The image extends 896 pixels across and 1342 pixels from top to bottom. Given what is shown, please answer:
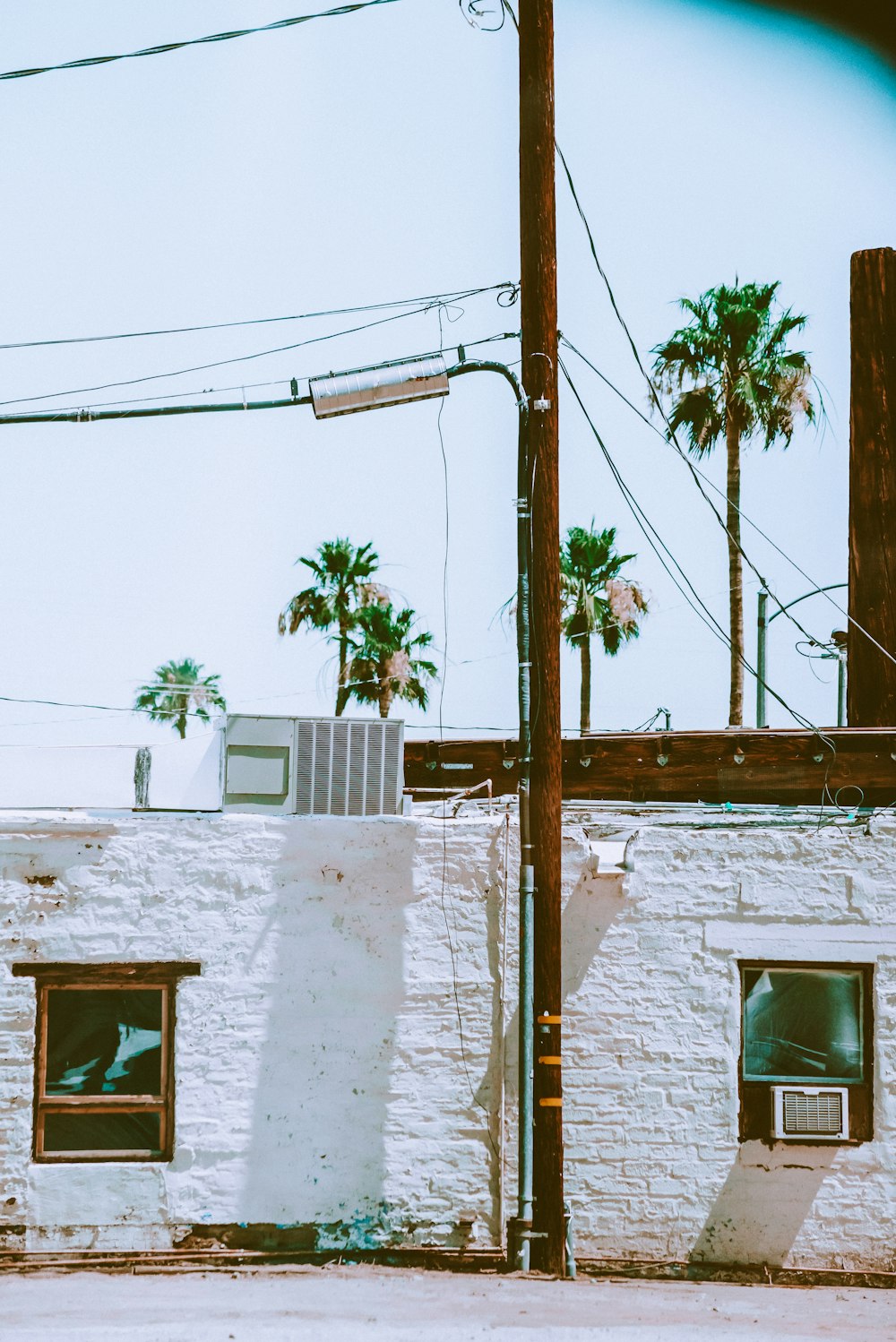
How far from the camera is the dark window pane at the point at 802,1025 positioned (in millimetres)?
10094

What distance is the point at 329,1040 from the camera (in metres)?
9.91

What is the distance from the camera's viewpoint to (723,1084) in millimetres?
9930

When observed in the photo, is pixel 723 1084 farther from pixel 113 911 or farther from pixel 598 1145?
pixel 113 911

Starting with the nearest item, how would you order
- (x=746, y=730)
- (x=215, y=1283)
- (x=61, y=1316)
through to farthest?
(x=61, y=1316) < (x=215, y=1283) < (x=746, y=730)

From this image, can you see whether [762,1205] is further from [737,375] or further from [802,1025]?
[737,375]

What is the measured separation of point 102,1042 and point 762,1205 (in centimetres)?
489

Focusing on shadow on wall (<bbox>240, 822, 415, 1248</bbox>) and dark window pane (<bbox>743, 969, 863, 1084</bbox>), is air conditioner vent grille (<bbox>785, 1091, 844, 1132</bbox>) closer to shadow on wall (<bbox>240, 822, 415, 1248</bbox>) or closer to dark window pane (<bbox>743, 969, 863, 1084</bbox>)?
dark window pane (<bbox>743, 969, 863, 1084</bbox>)

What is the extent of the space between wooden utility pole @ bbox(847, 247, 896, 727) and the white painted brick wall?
2718 mm

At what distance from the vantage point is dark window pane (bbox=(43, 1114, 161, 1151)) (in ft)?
32.0

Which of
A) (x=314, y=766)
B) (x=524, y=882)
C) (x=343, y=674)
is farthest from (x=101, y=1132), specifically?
(x=343, y=674)

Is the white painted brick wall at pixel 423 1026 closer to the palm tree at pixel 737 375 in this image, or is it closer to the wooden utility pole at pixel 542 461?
the wooden utility pole at pixel 542 461

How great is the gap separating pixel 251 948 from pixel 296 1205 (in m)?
1.83

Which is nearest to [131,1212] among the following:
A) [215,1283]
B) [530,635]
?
[215,1283]

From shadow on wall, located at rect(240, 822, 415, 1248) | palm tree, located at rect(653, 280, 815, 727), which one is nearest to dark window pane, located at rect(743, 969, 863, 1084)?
shadow on wall, located at rect(240, 822, 415, 1248)
